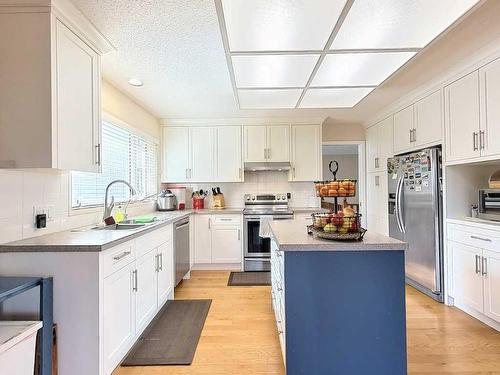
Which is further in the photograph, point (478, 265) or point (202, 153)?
point (202, 153)

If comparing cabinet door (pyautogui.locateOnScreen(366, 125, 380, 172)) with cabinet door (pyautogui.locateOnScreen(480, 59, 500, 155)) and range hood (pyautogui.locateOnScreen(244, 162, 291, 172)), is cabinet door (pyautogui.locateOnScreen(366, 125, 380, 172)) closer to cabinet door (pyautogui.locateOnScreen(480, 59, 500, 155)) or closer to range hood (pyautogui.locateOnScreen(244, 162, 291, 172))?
range hood (pyautogui.locateOnScreen(244, 162, 291, 172))

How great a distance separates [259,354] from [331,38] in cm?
233

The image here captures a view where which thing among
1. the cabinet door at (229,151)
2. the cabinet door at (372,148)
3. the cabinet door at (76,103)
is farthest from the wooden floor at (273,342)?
the cabinet door at (372,148)

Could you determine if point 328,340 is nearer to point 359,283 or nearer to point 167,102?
point 359,283

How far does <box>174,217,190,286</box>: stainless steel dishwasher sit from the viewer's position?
11.7 feet

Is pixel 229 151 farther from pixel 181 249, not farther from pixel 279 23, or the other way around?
pixel 279 23

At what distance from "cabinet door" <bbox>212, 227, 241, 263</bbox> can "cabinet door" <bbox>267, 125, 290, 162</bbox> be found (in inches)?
50.7

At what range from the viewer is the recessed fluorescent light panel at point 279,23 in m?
1.79

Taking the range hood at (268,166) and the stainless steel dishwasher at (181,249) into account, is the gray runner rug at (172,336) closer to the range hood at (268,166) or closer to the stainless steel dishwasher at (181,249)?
the stainless steel dishwasher at (181,249)

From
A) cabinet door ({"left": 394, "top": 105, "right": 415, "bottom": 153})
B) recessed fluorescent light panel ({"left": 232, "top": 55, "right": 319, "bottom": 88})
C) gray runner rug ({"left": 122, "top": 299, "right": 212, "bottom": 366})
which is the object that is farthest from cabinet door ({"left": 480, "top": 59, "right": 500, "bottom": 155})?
gray runner rug ({"left": 122, "top": 299, "right": 212, "bottom": 366})

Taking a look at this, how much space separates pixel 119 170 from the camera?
344cm

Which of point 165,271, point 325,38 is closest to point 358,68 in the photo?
point 325,38

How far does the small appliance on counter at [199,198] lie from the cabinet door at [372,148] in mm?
2760

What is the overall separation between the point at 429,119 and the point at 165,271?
3285mm
